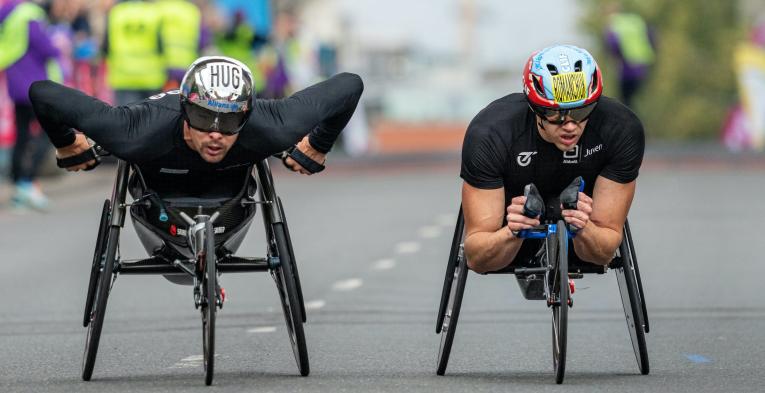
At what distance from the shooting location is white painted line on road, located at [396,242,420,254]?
17.4 m

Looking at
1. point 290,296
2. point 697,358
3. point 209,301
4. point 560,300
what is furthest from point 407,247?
point 209,301

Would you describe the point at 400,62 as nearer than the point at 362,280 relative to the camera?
No

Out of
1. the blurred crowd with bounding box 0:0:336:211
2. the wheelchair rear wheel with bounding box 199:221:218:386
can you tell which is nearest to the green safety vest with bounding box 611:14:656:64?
the blurred crowd with bounding box 0:0:336:211

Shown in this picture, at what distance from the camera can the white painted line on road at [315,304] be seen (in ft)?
43.1

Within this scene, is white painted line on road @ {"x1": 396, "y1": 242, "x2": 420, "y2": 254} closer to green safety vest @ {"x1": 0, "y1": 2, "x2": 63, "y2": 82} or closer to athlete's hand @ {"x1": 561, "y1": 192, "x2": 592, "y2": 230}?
green safety vest @ {"x1": 0, "y1": 2, "x2": 63, "y2": 82}

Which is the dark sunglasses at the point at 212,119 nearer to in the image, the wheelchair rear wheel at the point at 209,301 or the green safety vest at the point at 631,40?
the wheelchair rear wheel at the point at 209,301

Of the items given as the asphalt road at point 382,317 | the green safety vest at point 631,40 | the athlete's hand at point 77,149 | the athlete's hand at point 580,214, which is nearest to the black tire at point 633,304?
the asphalt road at point 382,317

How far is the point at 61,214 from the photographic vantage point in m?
21.8

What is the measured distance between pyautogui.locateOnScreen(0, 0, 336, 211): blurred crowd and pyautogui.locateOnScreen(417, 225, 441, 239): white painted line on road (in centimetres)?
413

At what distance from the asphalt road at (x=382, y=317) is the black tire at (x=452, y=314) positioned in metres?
0.11

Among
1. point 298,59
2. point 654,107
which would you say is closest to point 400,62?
point 654,107

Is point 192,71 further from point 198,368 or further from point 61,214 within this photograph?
point 61,214

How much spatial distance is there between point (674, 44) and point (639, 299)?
61677mm

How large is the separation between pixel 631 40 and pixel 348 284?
1753 centimetres
